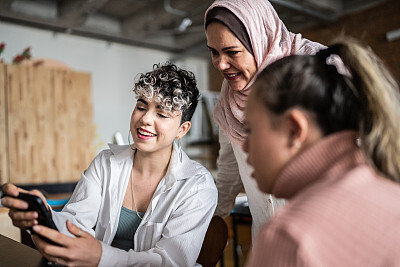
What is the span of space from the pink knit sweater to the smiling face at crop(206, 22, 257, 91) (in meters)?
0.94

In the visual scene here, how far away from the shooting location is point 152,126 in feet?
5.09

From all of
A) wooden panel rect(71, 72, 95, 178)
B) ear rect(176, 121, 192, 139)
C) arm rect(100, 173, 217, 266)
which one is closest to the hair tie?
arm rect(100, 173, 217, 266)

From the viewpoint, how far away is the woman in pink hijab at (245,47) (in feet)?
4.84

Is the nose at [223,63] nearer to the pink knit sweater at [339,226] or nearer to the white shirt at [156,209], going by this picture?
the white shirt at [156,209]

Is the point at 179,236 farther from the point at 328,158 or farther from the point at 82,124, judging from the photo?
the point at 82,124

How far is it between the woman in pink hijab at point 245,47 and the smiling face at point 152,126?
30 cm

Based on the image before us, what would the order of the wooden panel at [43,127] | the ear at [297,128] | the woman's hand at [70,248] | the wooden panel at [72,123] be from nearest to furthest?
the ear at [297,128] → the woman's hand at [70,248] → the wooden panel at [43,127] → the wooden panel at [72,123]

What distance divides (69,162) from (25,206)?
482 centimetres

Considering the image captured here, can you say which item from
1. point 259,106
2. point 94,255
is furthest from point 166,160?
point 259,106

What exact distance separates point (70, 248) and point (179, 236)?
0.42 meters

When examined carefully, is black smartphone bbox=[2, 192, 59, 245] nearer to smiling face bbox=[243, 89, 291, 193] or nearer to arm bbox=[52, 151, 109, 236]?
arm bbox=[52, 151, 109, 236]

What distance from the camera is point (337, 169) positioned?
65 cm

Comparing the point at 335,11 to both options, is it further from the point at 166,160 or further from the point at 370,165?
the point at 370,165

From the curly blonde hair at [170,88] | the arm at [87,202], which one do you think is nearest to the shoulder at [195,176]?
the curly blonde hair at [170,88]
